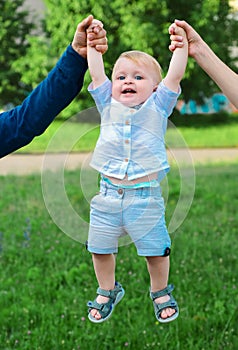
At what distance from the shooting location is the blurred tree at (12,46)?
754 inches

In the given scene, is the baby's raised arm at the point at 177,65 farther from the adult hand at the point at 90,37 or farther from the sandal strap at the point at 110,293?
the sandal strap at the point at 110,293

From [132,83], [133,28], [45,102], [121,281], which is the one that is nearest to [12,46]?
[133,28]

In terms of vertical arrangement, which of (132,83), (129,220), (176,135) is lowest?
(129,220)

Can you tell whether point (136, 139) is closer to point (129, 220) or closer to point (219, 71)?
point (129, 220)

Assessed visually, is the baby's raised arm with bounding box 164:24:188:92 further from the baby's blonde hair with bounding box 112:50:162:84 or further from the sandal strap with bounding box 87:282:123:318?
the sandal strap with bounding box 87:282:123:318

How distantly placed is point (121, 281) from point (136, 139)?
269 centimetres

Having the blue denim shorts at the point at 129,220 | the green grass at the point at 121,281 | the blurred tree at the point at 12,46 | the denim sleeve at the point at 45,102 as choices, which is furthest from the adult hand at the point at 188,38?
the blurred tree at the point at 12,46

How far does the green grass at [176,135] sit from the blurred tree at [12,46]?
489 cm

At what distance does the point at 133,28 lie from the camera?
297 inches

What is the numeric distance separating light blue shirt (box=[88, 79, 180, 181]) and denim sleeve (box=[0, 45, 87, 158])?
262 mm

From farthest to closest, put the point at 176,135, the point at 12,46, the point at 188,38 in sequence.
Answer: the point at 12,46 → the point at 176,135 → the point at 188,38

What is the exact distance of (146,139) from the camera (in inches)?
85.1

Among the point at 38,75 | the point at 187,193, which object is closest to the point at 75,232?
the point at 187,193

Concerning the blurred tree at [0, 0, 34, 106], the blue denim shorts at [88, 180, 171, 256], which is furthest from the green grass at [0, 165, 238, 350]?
the blurred tree at [0, 0, 34, 106]
